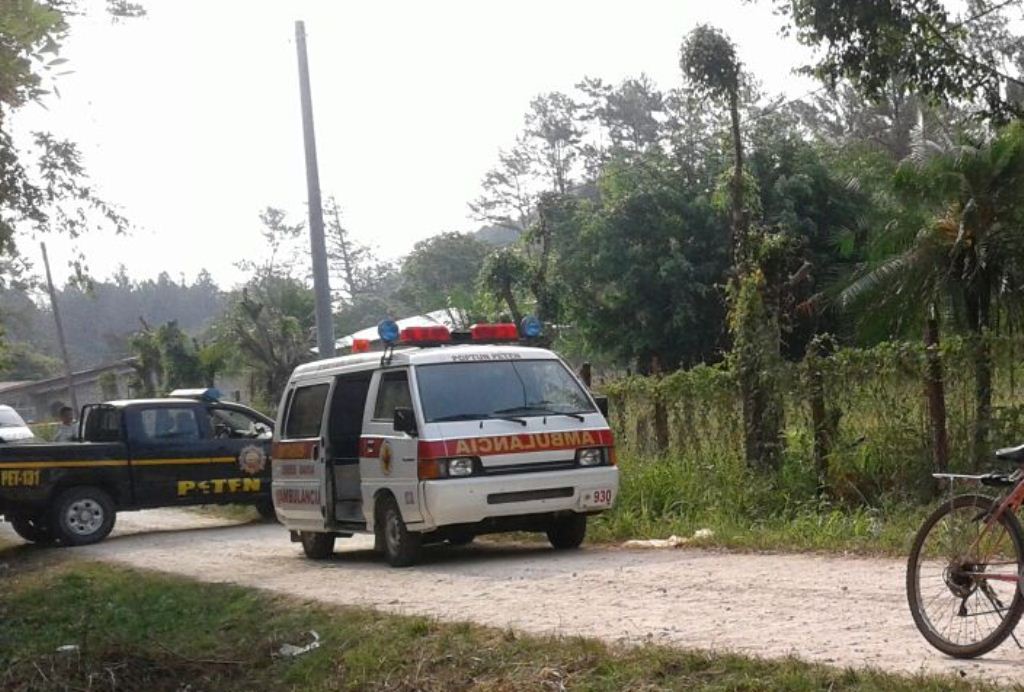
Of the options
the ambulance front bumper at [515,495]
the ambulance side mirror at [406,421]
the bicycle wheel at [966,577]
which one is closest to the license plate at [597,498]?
the ambulance front bumper at [515,495]

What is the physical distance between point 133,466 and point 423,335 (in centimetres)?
696

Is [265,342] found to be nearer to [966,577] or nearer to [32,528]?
[32,528]

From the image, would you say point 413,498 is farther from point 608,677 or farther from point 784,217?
point 784,217

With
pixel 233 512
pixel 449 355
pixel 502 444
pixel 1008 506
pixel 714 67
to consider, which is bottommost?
pixel 233 512

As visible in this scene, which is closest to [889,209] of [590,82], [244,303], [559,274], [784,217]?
[784,217]

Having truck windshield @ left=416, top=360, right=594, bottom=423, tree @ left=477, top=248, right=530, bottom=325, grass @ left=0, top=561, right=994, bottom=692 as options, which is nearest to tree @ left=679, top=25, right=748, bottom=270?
truck windshield @ left=416, top=360, right=594, bottom=423

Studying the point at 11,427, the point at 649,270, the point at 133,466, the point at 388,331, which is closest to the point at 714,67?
the point at 388,331

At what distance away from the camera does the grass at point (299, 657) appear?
656cm

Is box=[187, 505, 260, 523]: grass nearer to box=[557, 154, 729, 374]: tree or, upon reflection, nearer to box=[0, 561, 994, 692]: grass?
box=[0, 561, 994, 692]: grass

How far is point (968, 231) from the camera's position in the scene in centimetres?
1533

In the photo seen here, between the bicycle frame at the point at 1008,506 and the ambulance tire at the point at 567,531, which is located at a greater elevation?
the bicycle frame at the point at 1008,506

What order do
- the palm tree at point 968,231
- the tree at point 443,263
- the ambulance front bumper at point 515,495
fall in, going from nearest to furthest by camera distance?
the ambulance front bumper at point 515,495, the palm tree at point 968,231, the tree at point 443,263

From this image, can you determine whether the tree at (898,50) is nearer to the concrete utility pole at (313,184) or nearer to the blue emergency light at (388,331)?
the blue emergency light at (388,331)

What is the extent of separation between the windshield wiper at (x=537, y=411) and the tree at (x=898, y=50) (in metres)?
4.43
